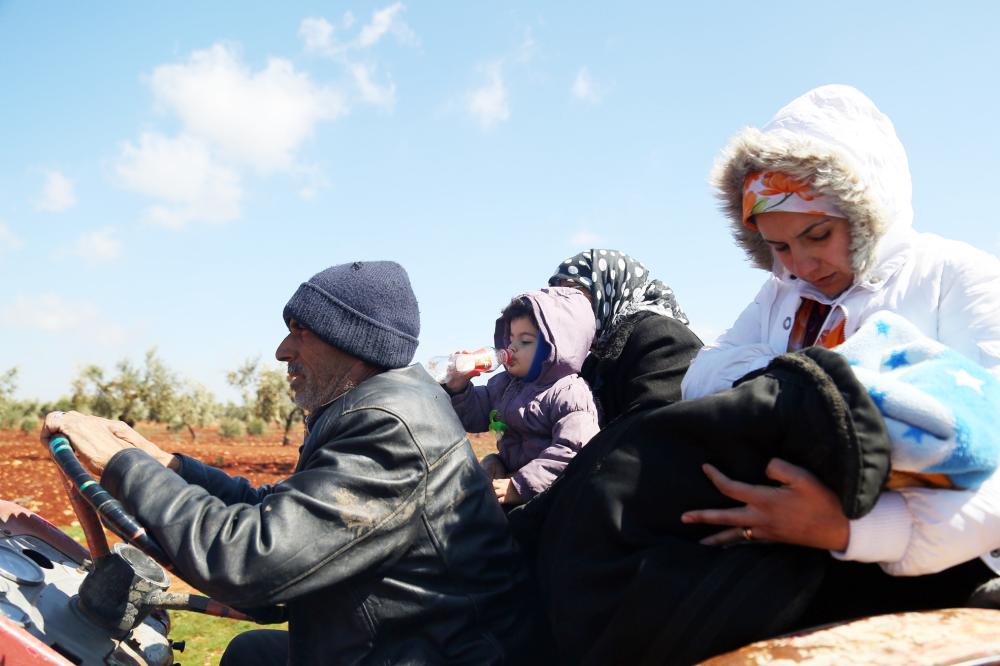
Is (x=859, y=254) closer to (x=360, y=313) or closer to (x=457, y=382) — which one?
(x=360, y=313)

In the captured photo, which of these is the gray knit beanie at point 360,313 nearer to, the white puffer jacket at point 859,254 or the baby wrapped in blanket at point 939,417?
the white puffer jacket at point 859,254

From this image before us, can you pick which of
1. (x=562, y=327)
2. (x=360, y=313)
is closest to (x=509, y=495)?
(x=562, y=327)

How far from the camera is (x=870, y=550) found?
1.59 meters

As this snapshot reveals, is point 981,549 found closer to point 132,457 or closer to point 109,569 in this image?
point 132,457

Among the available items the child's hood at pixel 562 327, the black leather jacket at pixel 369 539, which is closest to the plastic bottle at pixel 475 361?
the child's hood at pixel 562 327

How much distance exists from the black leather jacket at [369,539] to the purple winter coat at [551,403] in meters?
1.57

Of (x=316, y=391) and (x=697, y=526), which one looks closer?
(x=697, y=526)

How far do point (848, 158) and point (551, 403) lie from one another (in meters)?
2.16

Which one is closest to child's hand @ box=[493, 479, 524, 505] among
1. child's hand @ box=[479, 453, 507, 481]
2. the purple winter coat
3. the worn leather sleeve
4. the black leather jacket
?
the purple winter coat

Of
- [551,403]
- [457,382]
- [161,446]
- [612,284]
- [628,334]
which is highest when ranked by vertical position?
[612,284]

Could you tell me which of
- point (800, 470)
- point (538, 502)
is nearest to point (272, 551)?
point (538, 502)

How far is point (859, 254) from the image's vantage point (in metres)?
2.27

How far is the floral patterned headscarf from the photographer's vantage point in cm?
232

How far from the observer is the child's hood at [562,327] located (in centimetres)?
414
